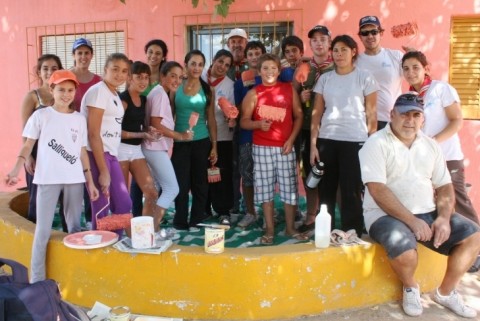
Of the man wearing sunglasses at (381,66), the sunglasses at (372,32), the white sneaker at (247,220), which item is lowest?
the white sneaker at (247,220)

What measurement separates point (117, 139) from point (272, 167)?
1466 millimetres

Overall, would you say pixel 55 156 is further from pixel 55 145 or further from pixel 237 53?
pixel 237 53

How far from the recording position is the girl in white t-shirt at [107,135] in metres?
3.84

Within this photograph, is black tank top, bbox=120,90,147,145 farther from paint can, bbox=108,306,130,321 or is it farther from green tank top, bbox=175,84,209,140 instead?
paint can, bbox=108,306,130,321

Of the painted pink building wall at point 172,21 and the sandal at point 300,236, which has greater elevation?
the painted pink building wall at point 172,21

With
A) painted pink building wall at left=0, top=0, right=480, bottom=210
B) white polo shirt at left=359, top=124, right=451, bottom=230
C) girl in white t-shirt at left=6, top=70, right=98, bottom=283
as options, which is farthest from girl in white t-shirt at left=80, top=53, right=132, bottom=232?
painted pink building wall at left=0, top=0, right=480, bottom=210

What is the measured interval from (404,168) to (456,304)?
1.08 m

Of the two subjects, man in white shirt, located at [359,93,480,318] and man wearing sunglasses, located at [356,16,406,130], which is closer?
man in white shirt, located at [359,93,480,318]

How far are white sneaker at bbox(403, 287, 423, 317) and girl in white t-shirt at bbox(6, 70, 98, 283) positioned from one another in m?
2.54

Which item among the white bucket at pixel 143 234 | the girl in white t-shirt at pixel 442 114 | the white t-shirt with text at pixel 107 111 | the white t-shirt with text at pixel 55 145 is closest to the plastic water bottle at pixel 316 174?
the girl in white t-shirt at pixel 442 114

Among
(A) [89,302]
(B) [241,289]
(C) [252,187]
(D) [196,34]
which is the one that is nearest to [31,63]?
(D) [196,34]

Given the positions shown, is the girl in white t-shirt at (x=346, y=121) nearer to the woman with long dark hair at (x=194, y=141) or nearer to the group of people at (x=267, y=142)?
the group of people at (x=267, y=142)

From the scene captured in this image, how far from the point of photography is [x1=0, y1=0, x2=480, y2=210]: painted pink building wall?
6.20m

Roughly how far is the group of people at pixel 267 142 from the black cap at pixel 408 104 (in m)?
0.01
